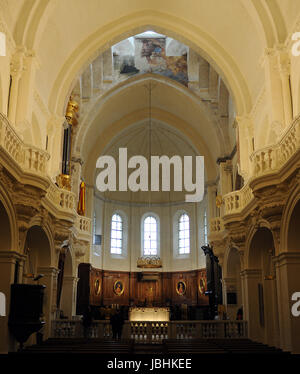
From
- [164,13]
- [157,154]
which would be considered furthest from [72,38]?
[157,154]

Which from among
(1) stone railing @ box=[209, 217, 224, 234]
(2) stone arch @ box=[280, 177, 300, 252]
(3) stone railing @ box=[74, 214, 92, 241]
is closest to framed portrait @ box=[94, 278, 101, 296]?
(3) stone railing @ box=[74, 214, 92, 241]

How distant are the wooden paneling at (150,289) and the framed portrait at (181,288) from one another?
71 mm

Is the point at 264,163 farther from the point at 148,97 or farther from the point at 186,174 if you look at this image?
the point at 186,174

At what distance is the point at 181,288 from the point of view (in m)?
29.4

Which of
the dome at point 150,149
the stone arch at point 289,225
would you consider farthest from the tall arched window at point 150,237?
the stone arch at point 289,225

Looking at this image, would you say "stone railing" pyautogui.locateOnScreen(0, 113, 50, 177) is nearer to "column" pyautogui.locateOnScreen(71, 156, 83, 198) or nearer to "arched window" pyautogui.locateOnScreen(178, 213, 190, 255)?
"column" pyautogui.locateOnScreen(71, 156, 83, 198)

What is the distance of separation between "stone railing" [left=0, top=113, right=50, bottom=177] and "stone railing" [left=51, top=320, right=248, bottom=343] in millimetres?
6802

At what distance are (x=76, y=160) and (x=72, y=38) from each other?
23.5ft

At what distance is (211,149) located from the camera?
25578 millimetres

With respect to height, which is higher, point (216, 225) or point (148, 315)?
point (216, 225)

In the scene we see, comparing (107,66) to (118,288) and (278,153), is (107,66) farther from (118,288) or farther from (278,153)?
(118,288)

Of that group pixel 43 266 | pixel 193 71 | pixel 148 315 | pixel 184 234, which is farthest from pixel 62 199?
pixel 184 234
